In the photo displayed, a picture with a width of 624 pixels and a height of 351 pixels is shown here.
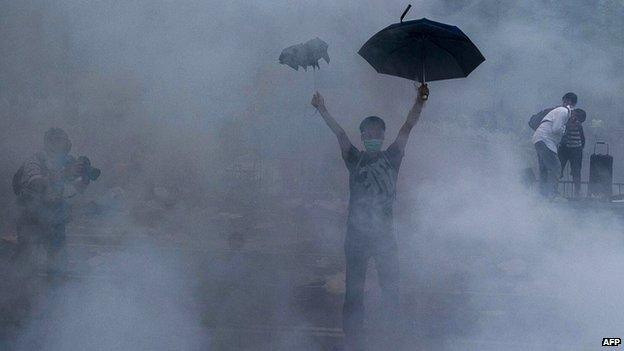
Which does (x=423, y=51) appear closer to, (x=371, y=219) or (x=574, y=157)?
(x=371, y=219)

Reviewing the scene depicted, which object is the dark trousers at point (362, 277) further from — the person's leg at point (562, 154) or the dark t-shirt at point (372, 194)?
the person's leg at point (562, 154)

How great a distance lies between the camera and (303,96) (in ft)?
27.6

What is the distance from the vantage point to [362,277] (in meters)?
3.49

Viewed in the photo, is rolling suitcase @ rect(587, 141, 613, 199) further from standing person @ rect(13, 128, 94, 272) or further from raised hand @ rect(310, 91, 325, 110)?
standing person @ rect(13, 128, 94, 272)

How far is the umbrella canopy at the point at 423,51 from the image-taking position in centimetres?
348

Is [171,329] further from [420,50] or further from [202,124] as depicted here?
[202,124]

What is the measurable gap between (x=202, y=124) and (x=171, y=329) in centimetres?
435

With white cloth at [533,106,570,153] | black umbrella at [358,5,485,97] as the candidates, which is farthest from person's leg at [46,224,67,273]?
white cloth at [533,106,570,153]

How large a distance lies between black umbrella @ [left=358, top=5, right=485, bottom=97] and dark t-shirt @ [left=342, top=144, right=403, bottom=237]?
0.54 meters

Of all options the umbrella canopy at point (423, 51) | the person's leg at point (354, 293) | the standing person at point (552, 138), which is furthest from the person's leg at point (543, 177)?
the person's leg at point (354, 293)

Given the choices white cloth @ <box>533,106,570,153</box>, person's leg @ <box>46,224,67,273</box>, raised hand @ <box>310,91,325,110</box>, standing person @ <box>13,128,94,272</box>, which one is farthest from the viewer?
white cloth @ <box>533,106,570,153</box>

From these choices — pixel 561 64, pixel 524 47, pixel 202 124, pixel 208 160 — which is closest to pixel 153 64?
pixel 202 124

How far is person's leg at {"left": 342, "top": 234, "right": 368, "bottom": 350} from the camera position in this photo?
3471mm

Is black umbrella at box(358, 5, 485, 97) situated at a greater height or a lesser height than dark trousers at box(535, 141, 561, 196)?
greater
